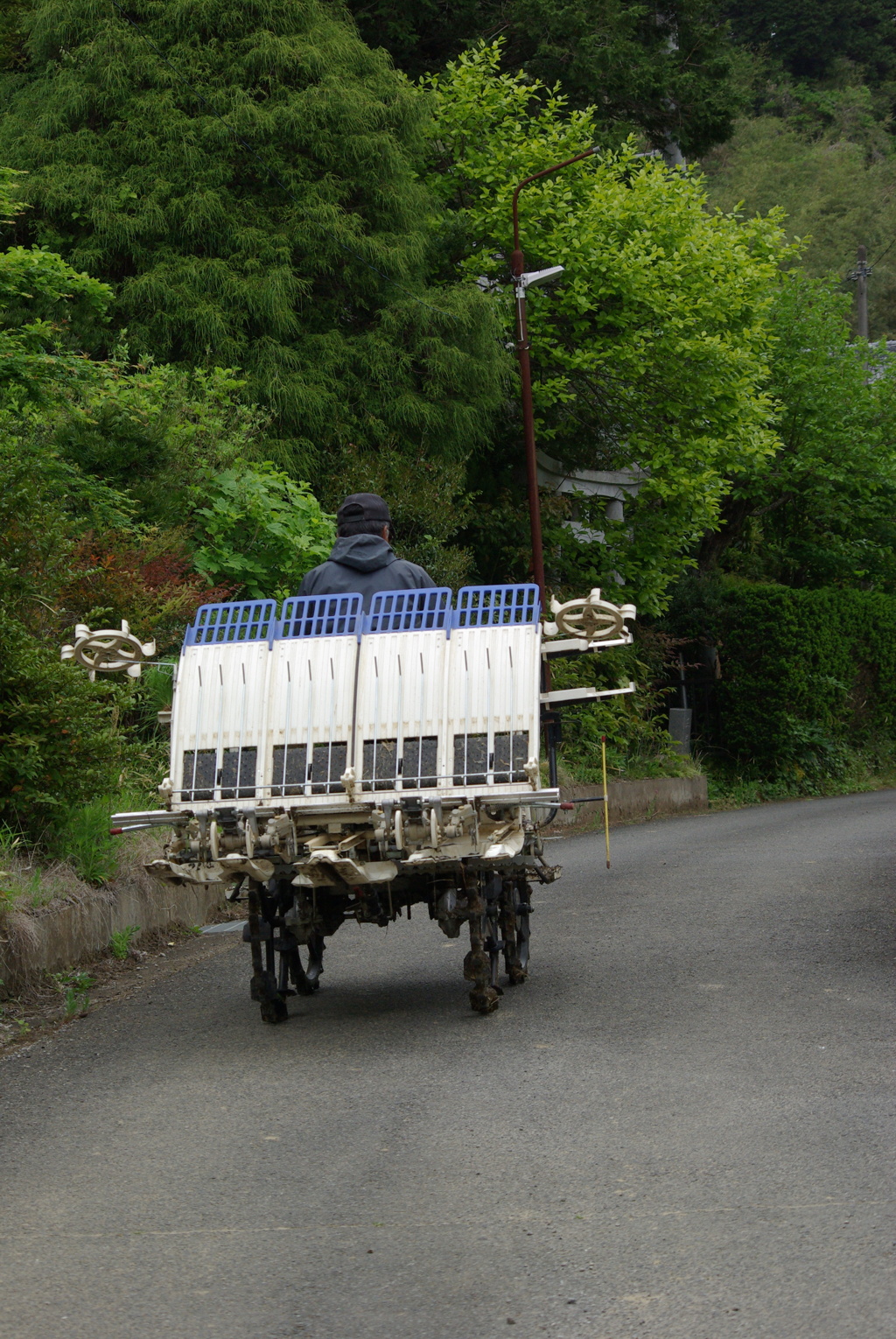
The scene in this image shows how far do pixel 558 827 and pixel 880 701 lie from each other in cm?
1477

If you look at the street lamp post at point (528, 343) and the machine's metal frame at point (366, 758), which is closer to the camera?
the machine's metal frame at point (366, 758)

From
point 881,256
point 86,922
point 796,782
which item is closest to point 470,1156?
point 86,922

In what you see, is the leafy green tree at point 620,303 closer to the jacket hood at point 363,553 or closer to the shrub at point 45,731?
the shrub at point 45,731

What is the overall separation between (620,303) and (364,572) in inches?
693

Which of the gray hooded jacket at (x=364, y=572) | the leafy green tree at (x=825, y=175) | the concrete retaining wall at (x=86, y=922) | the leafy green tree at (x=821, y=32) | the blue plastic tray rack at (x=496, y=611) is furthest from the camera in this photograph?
the leafy green tree at (x=821, y=32)

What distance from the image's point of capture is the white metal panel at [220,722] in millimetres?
7090

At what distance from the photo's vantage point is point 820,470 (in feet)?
104

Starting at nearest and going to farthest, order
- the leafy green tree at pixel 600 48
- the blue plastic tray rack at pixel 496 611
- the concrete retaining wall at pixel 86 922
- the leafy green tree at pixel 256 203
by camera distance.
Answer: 1. the blue plastic tray rack at pixel 496 611
2. the concrete retaining wall at pixel 86 922
3. the leafy green tree at pixel 256 203
4. the leafy green tree at pixel 600 48

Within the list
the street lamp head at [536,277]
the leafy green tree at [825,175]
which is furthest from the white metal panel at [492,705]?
the leafy green tree at [825,175]

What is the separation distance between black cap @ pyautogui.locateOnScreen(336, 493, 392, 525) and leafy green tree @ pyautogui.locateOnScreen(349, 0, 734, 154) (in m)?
20.4

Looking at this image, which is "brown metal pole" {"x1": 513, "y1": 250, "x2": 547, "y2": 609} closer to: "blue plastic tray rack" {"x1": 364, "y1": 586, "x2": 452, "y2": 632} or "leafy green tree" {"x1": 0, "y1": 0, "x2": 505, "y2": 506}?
"leafy green tree" {"x1": 0, "y1": 0, "x2": 505, "y2": 506}

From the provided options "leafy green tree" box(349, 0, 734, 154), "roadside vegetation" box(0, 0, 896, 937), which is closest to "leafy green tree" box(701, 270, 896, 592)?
"roadside vegetation" box(0, 0, 896, 937)

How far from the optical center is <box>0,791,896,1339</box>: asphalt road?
4141 millimetres

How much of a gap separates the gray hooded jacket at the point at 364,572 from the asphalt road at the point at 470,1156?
2.18m
